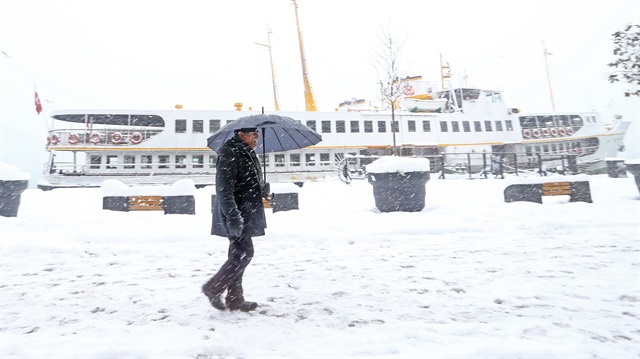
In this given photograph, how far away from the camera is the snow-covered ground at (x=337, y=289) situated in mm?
2193

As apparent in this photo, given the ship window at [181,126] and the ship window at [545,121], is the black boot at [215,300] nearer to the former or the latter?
the ship window at [181,126]

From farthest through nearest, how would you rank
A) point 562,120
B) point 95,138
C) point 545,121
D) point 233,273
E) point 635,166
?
1. point 545,121
2. point 562,120
3. point 95,138
4. point 635,166
5. point 233,273

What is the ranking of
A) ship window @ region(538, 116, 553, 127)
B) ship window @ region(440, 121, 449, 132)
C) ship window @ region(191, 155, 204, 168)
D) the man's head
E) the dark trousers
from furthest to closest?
1. ship window @ region(538, 116, 553, 127)
2. ship window @ region(440, 121, 449, 132)
3. ship window @ region(191, 155, 204, 168)
4. the man's head
5. the dark trousers

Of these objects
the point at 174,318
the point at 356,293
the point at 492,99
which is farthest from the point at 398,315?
the point at 492,99

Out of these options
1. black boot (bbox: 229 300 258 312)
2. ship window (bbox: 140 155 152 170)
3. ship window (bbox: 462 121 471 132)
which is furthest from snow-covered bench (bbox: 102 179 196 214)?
ship window (bbox: 462 121 471 132)

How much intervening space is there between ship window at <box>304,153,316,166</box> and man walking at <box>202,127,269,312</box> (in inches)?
742

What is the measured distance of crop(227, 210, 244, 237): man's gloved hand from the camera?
272 centimetres

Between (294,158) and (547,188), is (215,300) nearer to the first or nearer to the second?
(547,188)

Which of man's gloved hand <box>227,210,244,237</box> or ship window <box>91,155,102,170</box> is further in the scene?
ship window <box>91,155,102,170</box>

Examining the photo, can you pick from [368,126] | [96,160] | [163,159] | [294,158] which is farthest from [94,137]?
[368,126]

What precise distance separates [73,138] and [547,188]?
73.7 feet

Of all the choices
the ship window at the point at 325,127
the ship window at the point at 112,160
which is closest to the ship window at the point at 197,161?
the ship window at the point at 112,160

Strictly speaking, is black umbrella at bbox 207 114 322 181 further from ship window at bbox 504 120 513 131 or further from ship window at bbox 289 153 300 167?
ship window at bbox 504 120 513 131

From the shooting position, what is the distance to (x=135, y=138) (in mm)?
19328
